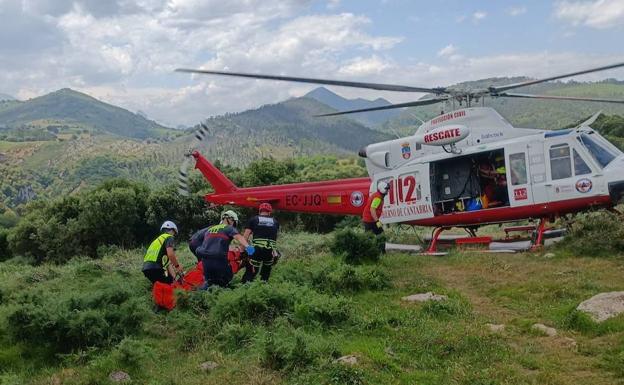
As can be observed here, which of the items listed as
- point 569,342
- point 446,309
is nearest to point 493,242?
point 446,309

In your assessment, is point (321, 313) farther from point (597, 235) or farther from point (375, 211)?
point (597, 235)

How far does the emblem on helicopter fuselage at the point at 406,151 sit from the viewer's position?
14.6 metres

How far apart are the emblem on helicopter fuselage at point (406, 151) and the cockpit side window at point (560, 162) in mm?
3489

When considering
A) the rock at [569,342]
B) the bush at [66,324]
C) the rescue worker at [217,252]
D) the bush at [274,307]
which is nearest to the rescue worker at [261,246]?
the rescue worker at [217,252]

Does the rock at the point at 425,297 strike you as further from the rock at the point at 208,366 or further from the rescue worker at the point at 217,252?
the rock at the point at 208,366

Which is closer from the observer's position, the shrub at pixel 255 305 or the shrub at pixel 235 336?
the shrub at pixel 235 336

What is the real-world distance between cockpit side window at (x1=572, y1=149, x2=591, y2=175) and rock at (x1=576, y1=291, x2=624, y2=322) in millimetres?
5340

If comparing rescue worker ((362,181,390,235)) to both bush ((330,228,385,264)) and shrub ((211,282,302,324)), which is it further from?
shrub ((211,282,302,324))

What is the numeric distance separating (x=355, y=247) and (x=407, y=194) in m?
3.28

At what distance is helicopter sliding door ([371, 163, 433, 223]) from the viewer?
1403 centimetres

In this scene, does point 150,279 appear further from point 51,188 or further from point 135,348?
point 51,188

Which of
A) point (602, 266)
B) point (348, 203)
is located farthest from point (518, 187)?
point (348, 203)

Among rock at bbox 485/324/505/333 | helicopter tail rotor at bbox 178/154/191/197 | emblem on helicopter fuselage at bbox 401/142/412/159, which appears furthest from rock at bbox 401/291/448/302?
helicopter tail rotor at bbox 178/154/191/197

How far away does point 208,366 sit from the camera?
654cm
